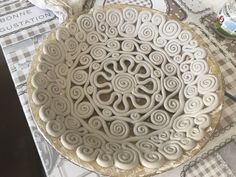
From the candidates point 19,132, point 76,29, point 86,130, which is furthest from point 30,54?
point 19,132

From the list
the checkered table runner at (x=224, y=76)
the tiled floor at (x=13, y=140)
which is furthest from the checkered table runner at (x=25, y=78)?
the tiled floor at (x=13, y=140)

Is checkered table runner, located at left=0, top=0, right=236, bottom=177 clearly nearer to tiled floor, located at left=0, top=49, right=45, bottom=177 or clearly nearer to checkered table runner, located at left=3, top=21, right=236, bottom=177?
checkered table runner, located at left=3, top=21, right=236, bottom=177

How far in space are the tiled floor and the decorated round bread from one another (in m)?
0.37

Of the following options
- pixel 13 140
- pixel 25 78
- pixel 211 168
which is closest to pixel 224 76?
pixel 211 168

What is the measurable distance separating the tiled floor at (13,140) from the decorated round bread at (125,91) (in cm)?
37

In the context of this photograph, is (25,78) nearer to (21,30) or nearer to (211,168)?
(21,30)

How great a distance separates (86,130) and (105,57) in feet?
0.45

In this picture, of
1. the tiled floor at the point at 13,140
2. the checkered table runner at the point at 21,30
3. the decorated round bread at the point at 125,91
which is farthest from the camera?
the tiled floor at the point at 13,140

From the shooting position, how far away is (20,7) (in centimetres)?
62

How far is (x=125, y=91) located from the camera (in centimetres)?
48

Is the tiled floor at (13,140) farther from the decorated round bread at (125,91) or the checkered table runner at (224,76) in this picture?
the decorated round bread at (125,91)

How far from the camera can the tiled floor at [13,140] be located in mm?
769

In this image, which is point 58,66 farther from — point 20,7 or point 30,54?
point 20,7

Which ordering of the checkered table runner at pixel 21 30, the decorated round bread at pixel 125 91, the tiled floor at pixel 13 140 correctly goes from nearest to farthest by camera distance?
the decorated round bread at pixel 125 91 → the checkered table runner at pixel 21 30 → the tiled floor at pixel 13 140
